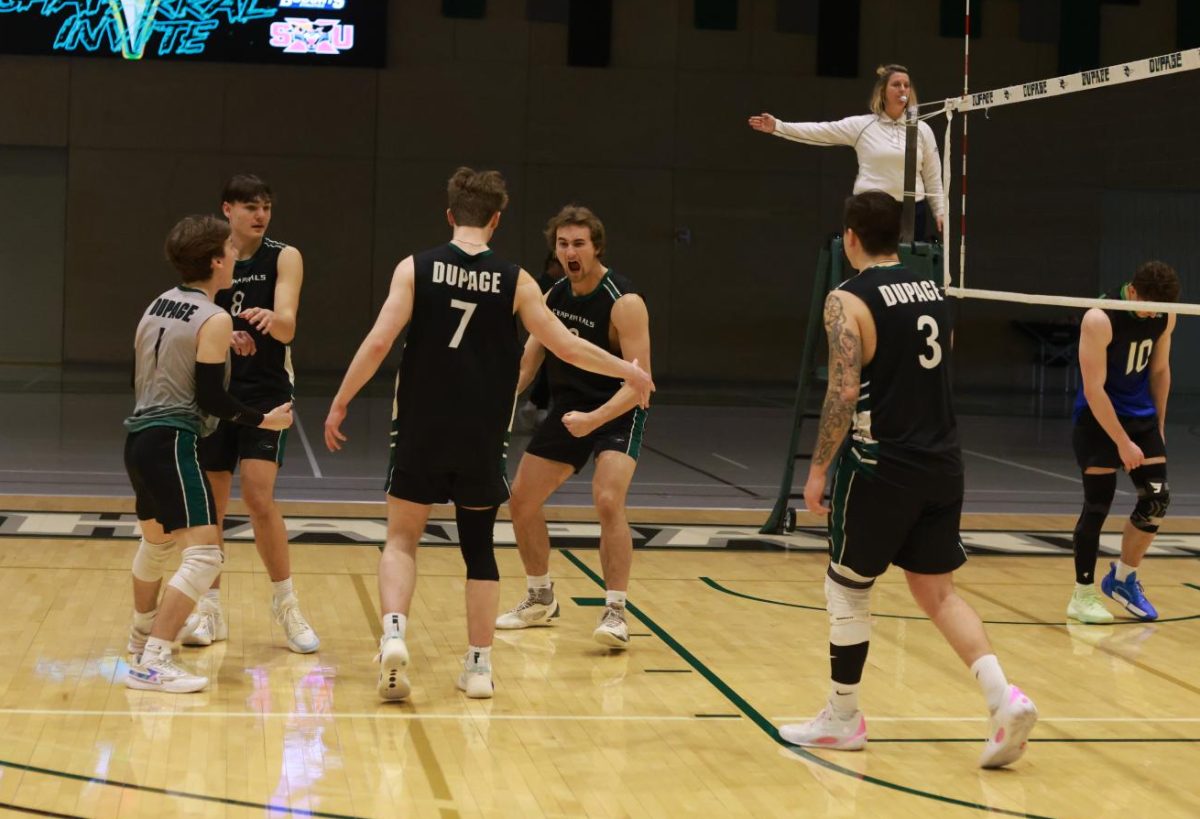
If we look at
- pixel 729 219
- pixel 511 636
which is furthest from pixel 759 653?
pixel 729 219

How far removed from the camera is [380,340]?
4902 mm

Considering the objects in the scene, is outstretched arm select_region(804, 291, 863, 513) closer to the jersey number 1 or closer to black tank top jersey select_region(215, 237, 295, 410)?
the jersey number 1

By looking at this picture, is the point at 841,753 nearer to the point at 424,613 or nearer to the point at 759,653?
the point at 759,653

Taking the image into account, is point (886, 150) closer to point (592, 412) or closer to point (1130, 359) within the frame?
point (1130, 359)

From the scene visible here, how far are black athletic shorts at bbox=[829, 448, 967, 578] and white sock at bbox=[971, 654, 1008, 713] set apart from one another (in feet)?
0.96

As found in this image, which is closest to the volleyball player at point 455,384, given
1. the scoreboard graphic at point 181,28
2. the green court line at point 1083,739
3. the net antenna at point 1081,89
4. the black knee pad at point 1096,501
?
the green court line at point 1083,739

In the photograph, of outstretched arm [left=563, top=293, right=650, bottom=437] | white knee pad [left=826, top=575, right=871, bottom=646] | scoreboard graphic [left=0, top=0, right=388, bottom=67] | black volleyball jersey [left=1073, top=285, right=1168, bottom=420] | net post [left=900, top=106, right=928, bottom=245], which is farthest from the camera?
scoreboard graphic [left=0, top=0, right=388, bottom=67]

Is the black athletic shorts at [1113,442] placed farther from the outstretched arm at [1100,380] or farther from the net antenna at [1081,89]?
the net antenna at [1081,89]

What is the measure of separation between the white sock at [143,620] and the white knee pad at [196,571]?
38cm

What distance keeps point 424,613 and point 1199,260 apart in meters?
5.71

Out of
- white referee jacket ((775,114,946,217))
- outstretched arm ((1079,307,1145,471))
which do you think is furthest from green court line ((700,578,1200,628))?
white referee jacket ((775,114,946,217))

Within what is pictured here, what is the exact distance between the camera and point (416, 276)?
4.99 m

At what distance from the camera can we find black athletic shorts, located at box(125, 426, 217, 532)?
16.7 ft

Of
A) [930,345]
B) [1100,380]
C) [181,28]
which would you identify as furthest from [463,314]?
[181,28]
